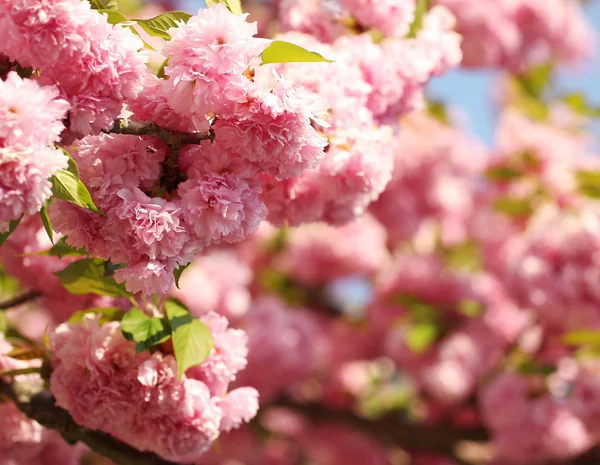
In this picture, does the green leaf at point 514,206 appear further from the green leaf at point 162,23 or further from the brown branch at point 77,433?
the green leaf at point 162,23

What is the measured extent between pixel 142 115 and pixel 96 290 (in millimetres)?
425

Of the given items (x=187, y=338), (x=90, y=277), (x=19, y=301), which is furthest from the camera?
(x=19, y=301)

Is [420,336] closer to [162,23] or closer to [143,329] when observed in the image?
[143,329]

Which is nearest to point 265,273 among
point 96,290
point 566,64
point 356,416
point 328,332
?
point 328,332

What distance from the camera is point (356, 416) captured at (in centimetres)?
332

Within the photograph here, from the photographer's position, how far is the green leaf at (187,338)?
1.23 m

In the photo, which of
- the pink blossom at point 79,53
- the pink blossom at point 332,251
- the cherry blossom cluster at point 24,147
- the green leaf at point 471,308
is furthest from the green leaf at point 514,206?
the cherry blossom cluster at point 24,147

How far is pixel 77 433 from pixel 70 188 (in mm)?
645

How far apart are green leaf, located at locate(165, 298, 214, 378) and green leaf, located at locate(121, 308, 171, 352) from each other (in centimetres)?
2

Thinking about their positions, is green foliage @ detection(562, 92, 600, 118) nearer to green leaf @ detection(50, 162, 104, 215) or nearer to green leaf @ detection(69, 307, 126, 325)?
green leaf @ detection(69, 307, 126, 325)

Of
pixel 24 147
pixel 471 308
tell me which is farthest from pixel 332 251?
pixel 24 147

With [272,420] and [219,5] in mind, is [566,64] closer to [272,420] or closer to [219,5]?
[272,420]

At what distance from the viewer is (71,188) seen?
1.00 m

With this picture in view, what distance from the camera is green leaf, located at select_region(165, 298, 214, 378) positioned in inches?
48.4
